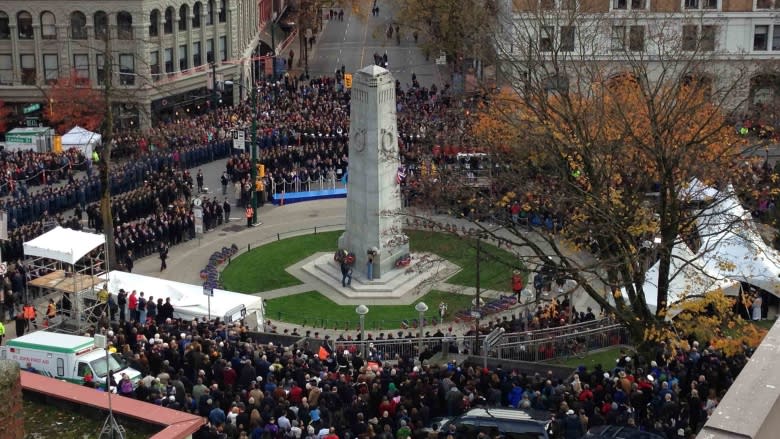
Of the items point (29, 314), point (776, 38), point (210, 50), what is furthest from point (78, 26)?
point (776, 38)

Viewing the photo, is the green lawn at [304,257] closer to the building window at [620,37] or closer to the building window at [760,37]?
the building window at [620,37]

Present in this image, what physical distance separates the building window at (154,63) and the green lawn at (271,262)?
23.7 m

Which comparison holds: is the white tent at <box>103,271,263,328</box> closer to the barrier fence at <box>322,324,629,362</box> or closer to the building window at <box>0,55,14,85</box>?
the barrier fence at <box>322,324,629,362</box>

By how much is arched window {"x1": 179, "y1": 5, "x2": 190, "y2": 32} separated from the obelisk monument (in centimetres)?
3243

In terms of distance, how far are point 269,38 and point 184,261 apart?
1797 inches

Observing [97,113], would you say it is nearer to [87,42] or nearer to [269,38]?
[87,42]

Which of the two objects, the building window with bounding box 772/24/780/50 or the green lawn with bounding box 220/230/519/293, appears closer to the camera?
the green lawn with bounding box 220/230/519/293

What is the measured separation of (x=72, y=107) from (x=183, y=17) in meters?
11.7

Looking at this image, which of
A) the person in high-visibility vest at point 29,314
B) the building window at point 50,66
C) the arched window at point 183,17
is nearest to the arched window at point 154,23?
the arched window at point 183,17

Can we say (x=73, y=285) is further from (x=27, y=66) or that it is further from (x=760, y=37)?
(x=760, y=37)

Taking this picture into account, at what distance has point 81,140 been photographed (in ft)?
206

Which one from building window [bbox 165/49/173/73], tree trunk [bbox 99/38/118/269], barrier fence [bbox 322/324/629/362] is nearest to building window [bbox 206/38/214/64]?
building window [bbox 165/49/173/73]

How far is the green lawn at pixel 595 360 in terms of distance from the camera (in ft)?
121

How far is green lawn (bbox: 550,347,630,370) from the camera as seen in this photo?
1452 inches
